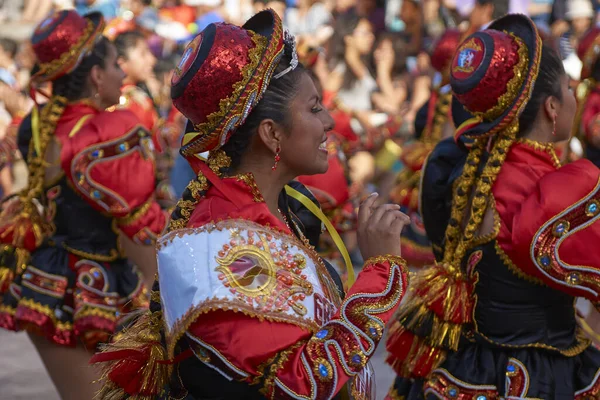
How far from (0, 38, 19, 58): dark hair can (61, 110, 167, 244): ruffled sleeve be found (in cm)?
816

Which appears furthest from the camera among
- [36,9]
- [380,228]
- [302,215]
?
[36,9]

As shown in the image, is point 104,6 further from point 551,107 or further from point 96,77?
point 551,107

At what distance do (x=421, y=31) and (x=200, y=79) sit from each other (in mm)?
9922

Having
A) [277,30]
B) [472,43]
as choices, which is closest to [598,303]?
[472,43]

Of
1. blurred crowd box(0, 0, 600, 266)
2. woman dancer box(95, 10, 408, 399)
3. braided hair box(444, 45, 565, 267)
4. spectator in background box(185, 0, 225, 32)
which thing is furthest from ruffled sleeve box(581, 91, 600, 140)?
spectator in background box(185, 0, 225, 32)

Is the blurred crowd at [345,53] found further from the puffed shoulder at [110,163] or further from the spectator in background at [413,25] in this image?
the puffed shoulder at [110,163]

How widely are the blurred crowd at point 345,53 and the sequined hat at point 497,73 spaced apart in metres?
3.04

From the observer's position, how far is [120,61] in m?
4.86

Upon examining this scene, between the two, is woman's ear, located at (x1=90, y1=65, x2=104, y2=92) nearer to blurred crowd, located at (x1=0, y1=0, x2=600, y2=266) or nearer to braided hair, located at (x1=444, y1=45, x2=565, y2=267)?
braided hair, located at (x1=444, y1=45, x2=565, y2=267)

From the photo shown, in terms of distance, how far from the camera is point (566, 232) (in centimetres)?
310

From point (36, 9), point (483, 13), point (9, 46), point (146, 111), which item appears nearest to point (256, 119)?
point (146, 111)

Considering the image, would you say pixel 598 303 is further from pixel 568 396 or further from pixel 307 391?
pixel 307 391

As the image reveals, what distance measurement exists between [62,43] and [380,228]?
2.60 meters

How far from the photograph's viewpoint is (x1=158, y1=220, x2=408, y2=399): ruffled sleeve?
2266 mm
